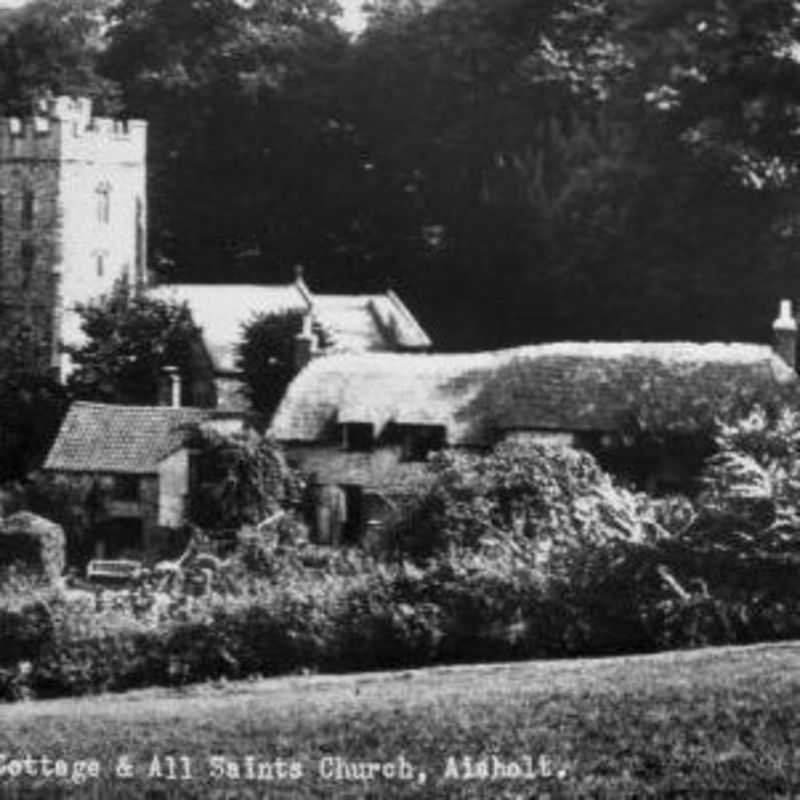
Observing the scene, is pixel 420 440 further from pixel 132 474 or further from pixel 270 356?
pixel 270 356

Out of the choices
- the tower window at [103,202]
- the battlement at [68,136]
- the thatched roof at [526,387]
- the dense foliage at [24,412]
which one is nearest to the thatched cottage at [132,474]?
the thatched roof at [526,387]

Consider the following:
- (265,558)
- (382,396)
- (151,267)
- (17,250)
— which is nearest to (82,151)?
(17,250)

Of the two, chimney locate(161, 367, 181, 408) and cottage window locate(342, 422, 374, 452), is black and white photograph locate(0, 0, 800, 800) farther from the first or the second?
chimney locate(161, 367, 181, 408)

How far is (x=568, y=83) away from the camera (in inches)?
2537

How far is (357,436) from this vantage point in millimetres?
44031

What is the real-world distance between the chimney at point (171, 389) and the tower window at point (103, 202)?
1185cm

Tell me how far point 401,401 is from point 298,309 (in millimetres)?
11164

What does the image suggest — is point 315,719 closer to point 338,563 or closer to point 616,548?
point 616,548

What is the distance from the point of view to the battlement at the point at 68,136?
61844 mm

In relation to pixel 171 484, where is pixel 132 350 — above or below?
above

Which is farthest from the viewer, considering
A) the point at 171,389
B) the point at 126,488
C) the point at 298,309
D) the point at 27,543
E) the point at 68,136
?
the point at 68,136

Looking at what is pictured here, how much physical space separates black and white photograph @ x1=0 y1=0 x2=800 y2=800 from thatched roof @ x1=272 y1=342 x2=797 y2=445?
0.10 m

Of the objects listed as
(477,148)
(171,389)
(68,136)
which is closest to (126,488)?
(171,389)

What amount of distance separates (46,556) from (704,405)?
13.4 m
